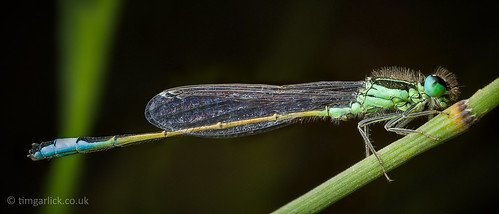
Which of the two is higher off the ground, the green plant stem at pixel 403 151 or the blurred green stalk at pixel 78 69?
the blurred green stalk at pixel 78 69

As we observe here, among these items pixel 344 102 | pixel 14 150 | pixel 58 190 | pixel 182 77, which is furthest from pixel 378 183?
pixel 14 150

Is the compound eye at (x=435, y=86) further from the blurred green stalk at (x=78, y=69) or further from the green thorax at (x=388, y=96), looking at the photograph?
the blurred green stalk at (x=78, y=69)

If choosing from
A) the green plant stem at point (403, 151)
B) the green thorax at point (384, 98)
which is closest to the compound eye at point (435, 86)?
the green thorax at point (384, 98)

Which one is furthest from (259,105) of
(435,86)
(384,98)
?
(435,86)

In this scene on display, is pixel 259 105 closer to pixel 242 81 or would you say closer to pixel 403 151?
A: pixel 242 81

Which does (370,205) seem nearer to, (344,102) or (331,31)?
(344,102)

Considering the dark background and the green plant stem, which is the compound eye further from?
the green plant stem
